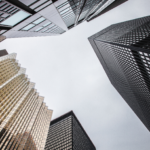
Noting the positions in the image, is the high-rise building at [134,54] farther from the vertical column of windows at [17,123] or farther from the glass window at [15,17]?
the vertical column of windows at [17,123]

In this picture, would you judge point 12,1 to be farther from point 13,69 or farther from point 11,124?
point 13,69

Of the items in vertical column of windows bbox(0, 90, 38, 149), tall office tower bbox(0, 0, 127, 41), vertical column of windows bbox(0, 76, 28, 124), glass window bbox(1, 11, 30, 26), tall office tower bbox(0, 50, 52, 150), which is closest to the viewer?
tall office tower bbox(0, 0, 127, 41)

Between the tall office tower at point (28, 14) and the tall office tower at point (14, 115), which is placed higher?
the tall office tower at point (28, 14)

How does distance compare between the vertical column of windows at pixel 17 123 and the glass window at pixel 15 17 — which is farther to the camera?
the vertical column of windows at pixel 17 123

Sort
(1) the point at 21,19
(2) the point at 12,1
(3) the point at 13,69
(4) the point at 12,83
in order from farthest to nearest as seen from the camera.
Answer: (3) the point at 13,69 → (4) the point at 12,83 → (1) the point at 21,19 → (2) the point at 12,1

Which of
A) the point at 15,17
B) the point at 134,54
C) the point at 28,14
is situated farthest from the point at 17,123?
the point at 134,54

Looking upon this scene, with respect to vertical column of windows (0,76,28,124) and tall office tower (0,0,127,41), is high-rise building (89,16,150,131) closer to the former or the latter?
tall office tower (0,0,127,41)

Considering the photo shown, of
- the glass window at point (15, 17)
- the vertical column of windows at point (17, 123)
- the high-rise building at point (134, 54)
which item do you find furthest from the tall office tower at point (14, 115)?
the high-rise building at point (134, 54)

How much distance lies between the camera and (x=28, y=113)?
56062 millimetres

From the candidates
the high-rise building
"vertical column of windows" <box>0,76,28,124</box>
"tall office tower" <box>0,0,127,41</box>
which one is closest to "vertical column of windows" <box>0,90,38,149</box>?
"vertical column of windows" <box>0,76,28,124</box>

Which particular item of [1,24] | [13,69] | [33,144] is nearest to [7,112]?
[33,144]

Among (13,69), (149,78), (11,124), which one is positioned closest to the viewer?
(11,124)

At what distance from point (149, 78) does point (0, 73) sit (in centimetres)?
6673

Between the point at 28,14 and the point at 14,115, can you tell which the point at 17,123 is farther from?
the point at 28,14
